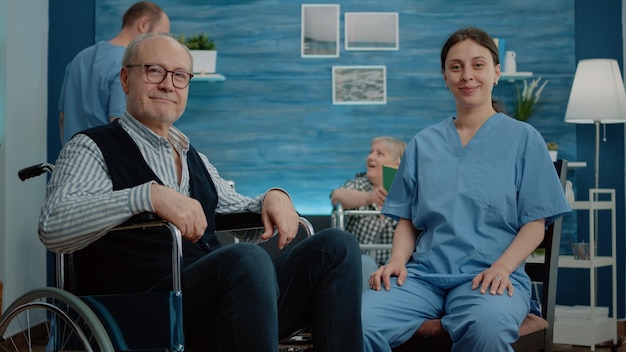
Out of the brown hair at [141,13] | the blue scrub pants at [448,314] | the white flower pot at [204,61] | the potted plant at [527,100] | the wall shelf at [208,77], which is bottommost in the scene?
the blue scrub pants at [448,314]

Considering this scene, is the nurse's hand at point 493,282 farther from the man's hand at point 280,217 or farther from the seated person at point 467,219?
the man's hand at point 280,217

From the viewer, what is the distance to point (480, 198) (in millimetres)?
2211

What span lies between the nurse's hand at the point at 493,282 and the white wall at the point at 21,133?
99.7 inches

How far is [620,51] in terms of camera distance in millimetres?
4809

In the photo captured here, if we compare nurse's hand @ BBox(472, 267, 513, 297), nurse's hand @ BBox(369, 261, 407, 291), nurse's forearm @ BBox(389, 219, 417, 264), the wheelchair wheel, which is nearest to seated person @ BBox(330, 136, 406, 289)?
nurse's forearm @ BBox(389, 219, 417, 264)

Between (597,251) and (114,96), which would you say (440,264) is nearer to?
(114,96)

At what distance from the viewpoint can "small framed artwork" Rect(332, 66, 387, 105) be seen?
4867 mm

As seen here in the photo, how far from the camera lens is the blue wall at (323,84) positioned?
191 inches

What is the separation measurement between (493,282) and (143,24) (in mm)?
1997

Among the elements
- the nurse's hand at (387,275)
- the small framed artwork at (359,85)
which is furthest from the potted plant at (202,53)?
the nurse's hand at (387,275)

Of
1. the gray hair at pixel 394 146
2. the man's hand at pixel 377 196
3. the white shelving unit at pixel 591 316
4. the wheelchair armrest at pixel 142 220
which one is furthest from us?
the white shelving unit at pixel 591 316

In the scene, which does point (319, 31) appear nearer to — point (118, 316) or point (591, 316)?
point (591, 316)

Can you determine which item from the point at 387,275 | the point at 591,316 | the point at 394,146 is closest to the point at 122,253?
the point at 387,275

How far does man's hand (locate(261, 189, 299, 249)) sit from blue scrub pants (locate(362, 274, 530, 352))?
27 centimetres
